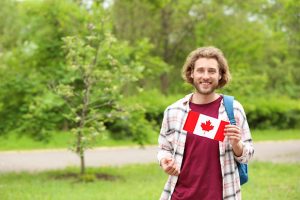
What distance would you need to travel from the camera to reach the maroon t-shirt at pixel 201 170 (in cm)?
358

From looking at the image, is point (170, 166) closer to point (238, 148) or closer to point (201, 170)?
point (201, 170)

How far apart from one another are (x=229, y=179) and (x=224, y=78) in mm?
668

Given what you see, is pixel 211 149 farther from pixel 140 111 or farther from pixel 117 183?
pixel 140 111

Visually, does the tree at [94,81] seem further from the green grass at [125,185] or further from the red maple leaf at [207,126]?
the red maple leaf at [207,126]

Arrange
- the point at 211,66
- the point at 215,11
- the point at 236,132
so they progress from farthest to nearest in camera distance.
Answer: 1. the point at 215,11
2. the point at 211,66
3. the point at 236,132

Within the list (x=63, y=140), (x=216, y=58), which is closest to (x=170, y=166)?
(x=216, y=58)

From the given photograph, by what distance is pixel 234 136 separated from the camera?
135 inches

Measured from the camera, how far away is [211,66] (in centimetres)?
370

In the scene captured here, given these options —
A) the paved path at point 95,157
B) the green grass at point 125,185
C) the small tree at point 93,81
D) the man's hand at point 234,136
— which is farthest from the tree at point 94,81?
the man's hand at point 234,136

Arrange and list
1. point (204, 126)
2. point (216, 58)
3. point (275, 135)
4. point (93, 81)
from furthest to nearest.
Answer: point (275, 135)
point (93, 81)
point (216, 58)
point (204, 126)

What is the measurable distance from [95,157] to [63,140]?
1.40 m

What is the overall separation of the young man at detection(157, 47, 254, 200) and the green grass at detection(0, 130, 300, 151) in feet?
22.0

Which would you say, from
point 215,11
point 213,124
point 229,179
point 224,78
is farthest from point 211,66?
point 215,11

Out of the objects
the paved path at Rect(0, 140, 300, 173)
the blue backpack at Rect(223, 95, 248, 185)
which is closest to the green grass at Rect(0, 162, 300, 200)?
the paved path at Rect(0, 140, 300, 173)
